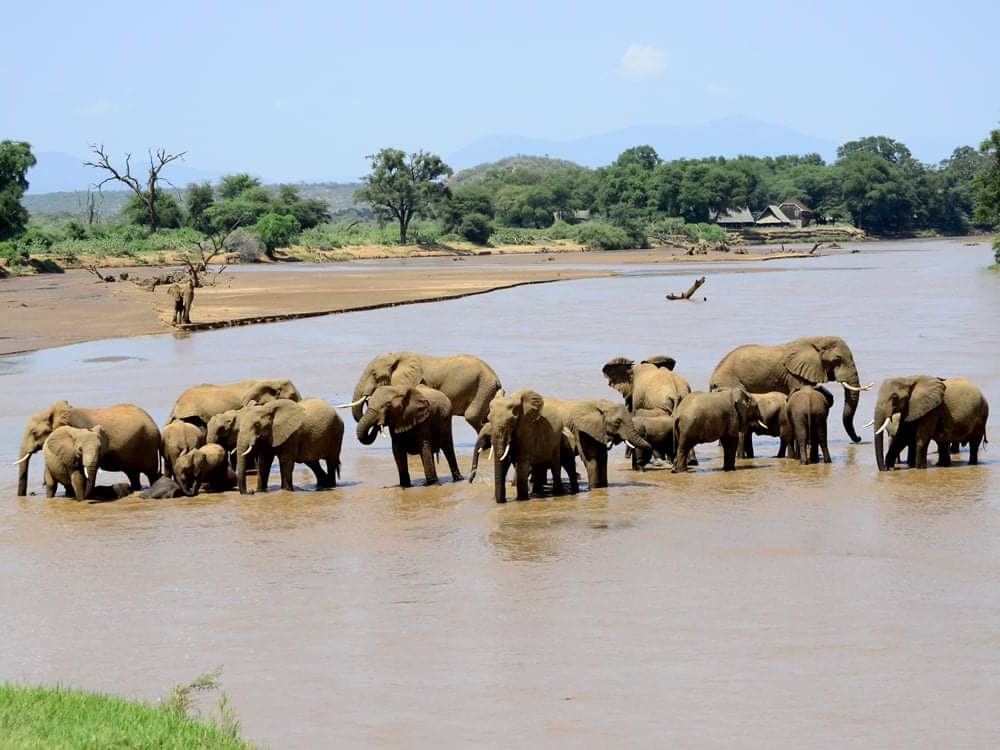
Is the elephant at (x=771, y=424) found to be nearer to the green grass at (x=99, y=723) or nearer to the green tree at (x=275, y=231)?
the green grass at (x=99, y=723)

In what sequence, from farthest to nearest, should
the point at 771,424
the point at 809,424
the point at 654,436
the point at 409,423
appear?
the point at 771,424, the point at 809,424, the point at 654,436, the point at 409,423

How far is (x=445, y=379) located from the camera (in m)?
18.2

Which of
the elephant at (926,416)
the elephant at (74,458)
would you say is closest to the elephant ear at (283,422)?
the elephant at (74,458)

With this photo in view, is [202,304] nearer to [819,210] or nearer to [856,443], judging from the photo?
[856,443]

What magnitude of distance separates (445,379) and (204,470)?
3662mm

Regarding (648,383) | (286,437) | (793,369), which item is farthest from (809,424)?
(286,437)

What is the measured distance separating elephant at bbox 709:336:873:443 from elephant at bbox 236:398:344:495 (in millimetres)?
5567

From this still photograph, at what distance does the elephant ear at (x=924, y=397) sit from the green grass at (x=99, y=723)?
9685mm

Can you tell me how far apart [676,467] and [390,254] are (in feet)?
306

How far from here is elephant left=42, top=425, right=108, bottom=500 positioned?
1525cm

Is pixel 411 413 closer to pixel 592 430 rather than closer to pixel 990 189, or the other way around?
pixel 592 430

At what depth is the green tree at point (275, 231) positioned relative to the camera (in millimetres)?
Result: 95875

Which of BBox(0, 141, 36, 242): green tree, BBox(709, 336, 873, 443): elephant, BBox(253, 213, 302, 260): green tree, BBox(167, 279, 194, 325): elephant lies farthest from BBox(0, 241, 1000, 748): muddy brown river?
BBox(253, 213, 302, 260): green tree

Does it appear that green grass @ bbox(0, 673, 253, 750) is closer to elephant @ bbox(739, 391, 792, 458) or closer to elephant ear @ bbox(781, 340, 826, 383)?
elephant @ bbox(739, 391, 792, 458)
